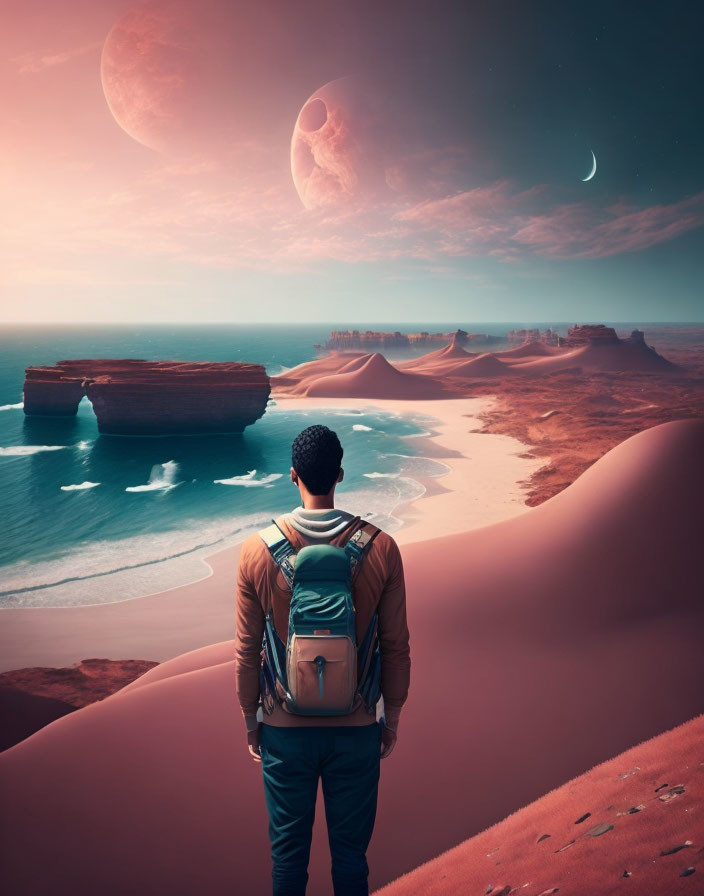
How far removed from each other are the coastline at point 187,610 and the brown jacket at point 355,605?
688 centimetres

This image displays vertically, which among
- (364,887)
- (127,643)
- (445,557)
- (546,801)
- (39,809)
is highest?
(364,887)

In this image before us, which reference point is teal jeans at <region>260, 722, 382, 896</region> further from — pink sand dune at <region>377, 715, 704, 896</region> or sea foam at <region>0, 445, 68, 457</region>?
sea foam at <region>0, 445, 68, 457</region>

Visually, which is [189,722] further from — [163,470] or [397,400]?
[397,400]

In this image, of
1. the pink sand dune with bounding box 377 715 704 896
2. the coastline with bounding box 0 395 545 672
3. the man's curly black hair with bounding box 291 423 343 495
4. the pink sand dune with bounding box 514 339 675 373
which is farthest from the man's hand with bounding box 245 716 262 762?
the pink sand dune with bounding box 514 339 675 373

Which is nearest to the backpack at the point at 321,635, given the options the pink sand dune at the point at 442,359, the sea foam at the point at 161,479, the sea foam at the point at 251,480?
the sea foam at the point at 251,480

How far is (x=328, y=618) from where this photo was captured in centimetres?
151

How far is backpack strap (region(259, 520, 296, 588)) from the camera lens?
157cm

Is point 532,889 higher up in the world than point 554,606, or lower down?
higher up

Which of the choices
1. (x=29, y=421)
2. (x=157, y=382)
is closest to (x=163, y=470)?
(x=157, y=382)

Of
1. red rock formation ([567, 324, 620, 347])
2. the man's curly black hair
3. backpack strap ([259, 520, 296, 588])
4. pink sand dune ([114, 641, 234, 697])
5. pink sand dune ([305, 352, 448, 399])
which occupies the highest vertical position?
red rock formation ([567, 324, 620, 347])

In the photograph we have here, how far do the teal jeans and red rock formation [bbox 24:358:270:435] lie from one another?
2240cm

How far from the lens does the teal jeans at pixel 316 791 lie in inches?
62.1

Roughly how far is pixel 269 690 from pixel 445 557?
4.38m

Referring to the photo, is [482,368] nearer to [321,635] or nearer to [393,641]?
[393,641]
